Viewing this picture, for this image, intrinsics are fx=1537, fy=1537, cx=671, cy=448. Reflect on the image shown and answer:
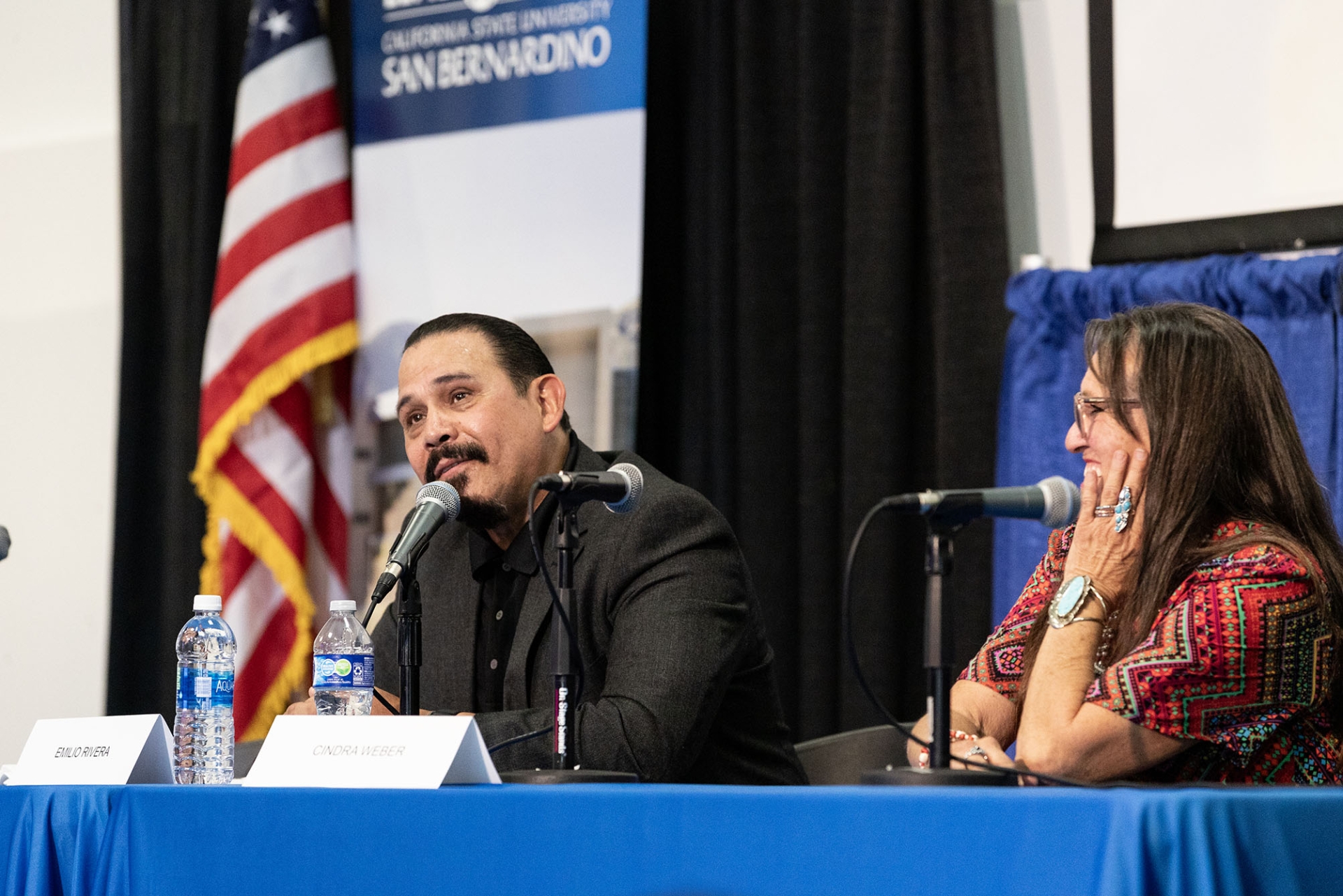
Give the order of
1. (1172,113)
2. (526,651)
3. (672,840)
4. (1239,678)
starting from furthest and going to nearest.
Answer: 1. (1172,113)
2. (526,651)
3. (1239,678)
4. (672,840)

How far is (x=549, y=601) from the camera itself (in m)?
2.38

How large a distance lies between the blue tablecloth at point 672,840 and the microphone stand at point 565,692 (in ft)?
0.65

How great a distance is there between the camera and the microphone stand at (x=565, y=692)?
157 cm

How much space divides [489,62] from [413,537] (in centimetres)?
206

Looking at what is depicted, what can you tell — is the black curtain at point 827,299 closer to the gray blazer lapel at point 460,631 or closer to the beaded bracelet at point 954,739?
the gray blazer lapel at point 460,631

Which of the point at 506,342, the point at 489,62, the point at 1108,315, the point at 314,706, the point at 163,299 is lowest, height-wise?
the point at 314,706

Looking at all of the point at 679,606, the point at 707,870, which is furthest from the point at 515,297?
the point at 707,870

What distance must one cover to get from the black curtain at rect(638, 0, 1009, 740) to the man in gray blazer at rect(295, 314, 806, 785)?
2.40 ft

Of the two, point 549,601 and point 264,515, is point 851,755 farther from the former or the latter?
point 264,515

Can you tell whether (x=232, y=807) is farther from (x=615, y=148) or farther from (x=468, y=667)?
(x=615, y=148)

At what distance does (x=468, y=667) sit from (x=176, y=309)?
1.97m

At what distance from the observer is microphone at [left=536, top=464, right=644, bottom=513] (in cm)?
174

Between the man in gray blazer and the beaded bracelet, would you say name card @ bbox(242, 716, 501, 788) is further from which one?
the beaded bracelet

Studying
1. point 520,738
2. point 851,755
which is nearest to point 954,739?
point 851,755
